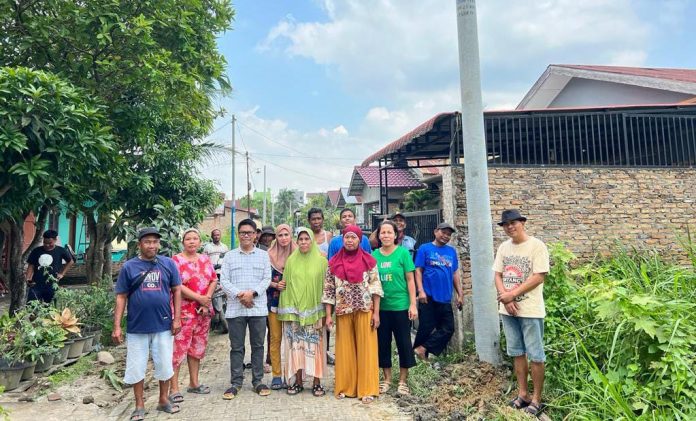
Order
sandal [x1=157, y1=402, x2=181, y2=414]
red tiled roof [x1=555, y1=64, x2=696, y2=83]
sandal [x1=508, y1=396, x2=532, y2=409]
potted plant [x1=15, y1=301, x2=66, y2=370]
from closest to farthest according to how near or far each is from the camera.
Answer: sandal [x1=508, y1=396, x2=532, y2=409], sandal [x1=157, y1=402, x2=181, y2=414], potted plant [x1=15, y1=301, x2=66, y2=370], red tiled roof [x1=555, y1=64, x2=696, y2=83]

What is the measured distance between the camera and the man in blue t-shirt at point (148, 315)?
3.72 metres

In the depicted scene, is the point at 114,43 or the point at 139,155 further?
the point at 139,155

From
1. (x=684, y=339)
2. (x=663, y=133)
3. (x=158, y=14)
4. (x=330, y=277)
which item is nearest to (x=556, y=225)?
(x=663, y=133)

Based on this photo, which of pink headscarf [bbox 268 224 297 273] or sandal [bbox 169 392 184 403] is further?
pink headscarf [bbox 268 224 297 273]

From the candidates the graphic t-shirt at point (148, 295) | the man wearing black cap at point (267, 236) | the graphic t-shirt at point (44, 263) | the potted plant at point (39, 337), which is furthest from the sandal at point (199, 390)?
the graphic t-shirt at point (44, 263)

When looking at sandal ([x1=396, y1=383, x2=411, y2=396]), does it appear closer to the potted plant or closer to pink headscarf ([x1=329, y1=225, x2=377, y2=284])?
pink headscarf ([x1=329, y1=225, x2=377, y2=284])

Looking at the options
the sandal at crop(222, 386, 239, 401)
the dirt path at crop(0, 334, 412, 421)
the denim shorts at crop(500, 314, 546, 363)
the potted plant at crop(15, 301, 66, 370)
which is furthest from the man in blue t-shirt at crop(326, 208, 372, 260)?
the potted plant at crop(15, 301, 66, 370)

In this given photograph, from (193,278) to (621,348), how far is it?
12.7 ft

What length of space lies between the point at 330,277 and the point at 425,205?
7.96 metres

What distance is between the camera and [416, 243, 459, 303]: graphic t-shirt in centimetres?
493

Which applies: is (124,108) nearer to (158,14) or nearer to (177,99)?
(177,99)

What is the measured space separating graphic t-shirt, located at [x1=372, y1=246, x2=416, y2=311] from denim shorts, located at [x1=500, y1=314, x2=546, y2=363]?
Result: 994mm

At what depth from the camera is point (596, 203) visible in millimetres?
6418

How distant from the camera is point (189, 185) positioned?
8977 mm
